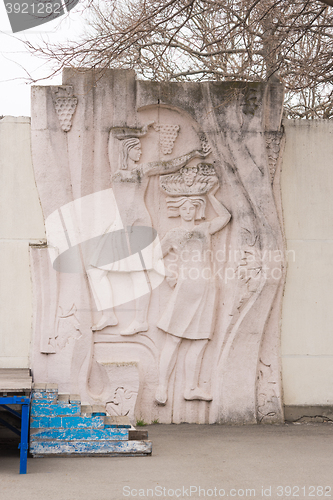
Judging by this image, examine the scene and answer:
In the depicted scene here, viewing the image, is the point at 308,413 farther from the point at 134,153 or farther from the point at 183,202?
the point at 134,153

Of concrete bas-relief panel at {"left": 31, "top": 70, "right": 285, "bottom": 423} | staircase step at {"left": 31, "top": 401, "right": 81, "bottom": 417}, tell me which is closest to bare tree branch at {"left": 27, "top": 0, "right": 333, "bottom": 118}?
concrete bas-relief panel at {"left": 31, "top": 70, "right": 285, "bottom": 423}

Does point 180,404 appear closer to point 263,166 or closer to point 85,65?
point 263,166

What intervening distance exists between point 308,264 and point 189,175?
171 centimetres

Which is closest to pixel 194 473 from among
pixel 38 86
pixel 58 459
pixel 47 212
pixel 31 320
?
pixel 58 459

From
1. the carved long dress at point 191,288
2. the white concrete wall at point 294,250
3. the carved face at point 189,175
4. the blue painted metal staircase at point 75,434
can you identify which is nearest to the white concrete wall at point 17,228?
the white concrete wall at point 294,250

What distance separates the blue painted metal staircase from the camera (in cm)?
499

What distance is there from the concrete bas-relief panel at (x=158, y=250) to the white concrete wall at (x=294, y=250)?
0.55 ft

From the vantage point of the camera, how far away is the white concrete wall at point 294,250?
614 centimetres

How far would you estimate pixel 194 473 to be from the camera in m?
4.48

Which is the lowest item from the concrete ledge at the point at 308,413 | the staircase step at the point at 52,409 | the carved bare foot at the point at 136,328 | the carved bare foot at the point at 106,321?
the concrete ledge at the point at 308,413

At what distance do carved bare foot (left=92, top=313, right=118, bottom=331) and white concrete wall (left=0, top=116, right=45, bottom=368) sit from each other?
2.45 ft

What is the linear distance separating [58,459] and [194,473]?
125 cm

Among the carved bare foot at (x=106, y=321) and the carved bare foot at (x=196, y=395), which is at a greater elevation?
the carved bare foot at (x=106, y=321)

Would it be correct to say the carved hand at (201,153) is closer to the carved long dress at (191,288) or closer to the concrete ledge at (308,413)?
the carved long dress at (191,288)
